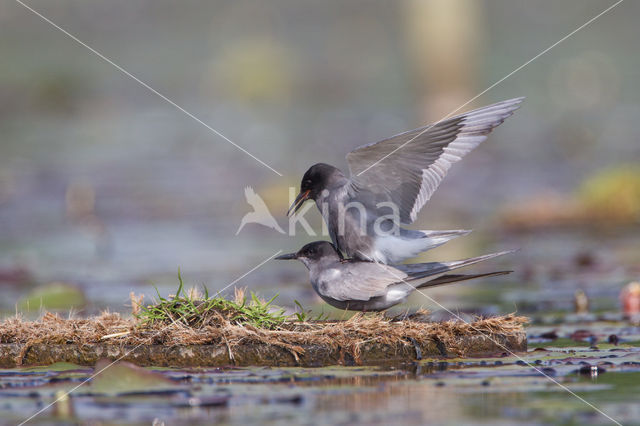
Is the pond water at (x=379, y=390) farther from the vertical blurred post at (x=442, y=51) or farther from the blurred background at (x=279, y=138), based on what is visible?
the vertical blurred post at (x=442, y=51)

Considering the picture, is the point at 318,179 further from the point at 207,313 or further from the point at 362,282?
the point at 207,313

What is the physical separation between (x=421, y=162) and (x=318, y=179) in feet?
2.17

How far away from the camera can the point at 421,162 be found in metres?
6.73

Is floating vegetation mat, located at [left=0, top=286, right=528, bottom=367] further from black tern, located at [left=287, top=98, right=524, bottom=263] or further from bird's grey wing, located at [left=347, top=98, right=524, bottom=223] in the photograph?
bird's grey wing, located at [left=347, top=98, right=524, bottom=223]

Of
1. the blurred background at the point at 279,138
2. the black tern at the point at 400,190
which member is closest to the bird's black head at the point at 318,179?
Result: the black tern at the point at 400,190

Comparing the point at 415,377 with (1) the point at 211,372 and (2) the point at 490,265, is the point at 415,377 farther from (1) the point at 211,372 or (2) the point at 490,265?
(2) the point at 490,265

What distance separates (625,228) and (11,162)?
1341 centimetres

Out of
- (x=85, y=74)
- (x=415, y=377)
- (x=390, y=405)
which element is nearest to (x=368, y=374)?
(x=415, y=377)

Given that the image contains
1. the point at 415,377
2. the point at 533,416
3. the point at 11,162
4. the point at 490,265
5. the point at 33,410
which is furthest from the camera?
the point at 11,162

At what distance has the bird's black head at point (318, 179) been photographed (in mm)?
6812

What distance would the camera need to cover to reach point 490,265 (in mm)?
11555

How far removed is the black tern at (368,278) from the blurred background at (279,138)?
66.4 inches

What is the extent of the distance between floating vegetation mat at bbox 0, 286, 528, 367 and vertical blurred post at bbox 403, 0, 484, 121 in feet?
52.7

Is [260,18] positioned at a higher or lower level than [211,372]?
higher
